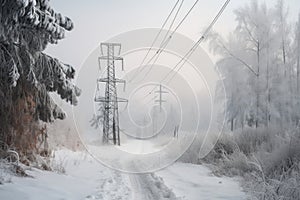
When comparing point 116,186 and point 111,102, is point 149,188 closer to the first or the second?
point 116,186

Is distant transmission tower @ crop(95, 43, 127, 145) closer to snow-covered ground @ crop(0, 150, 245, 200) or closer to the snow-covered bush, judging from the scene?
the snow-covered bush

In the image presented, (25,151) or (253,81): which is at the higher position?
(253,81)

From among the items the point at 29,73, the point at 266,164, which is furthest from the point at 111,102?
the point at 266,164

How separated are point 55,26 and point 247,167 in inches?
258

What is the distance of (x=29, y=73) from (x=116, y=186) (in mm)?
3515

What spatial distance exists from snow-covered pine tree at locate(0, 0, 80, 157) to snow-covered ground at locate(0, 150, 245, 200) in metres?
1.27

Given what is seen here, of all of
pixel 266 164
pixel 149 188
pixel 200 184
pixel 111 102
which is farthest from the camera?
pixel 111 102

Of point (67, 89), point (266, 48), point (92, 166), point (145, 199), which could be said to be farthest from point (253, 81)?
point (145, 199)

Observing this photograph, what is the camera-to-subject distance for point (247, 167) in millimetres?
10656

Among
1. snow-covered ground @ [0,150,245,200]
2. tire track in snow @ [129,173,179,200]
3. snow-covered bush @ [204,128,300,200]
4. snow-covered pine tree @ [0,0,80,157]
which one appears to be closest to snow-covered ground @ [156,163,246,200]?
snow-covered ground @ [0,150,245,200]

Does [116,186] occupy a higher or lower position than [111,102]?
A: lower

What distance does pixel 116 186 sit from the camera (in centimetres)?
919

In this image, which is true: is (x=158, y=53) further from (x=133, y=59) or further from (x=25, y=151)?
(x=25, y=151)

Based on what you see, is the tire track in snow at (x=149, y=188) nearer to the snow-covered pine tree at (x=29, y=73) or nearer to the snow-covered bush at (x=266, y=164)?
the snow-covered bush at (x=266, y=164)
